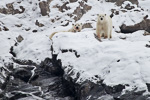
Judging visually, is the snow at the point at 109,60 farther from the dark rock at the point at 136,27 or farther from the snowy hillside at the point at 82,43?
the dark rock at the point at 136,27

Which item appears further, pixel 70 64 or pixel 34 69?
pixel 34 69

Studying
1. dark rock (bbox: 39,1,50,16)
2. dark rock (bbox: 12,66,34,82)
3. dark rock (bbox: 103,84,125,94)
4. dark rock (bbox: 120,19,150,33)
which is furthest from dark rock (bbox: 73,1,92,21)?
dark rock (bbox: 103,84,125,94)

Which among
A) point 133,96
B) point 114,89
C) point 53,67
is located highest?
point 53,67

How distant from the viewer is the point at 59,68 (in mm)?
11961

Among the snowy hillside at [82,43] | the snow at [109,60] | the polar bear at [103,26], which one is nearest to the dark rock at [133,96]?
the snowy hillside at [82,43]

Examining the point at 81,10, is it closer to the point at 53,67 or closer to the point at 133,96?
the point at 53,67

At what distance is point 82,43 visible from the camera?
11.9 m

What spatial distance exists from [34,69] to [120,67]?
423 cm

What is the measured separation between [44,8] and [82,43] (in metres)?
9.79

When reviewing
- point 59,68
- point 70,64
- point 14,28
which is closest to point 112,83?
point 70,64

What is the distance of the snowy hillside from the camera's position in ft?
31.2

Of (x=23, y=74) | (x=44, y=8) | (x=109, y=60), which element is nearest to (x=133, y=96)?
(x=109, y=60)

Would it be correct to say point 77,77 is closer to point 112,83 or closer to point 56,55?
point 112,83

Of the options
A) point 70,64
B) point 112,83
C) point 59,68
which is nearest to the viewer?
point 112,83
